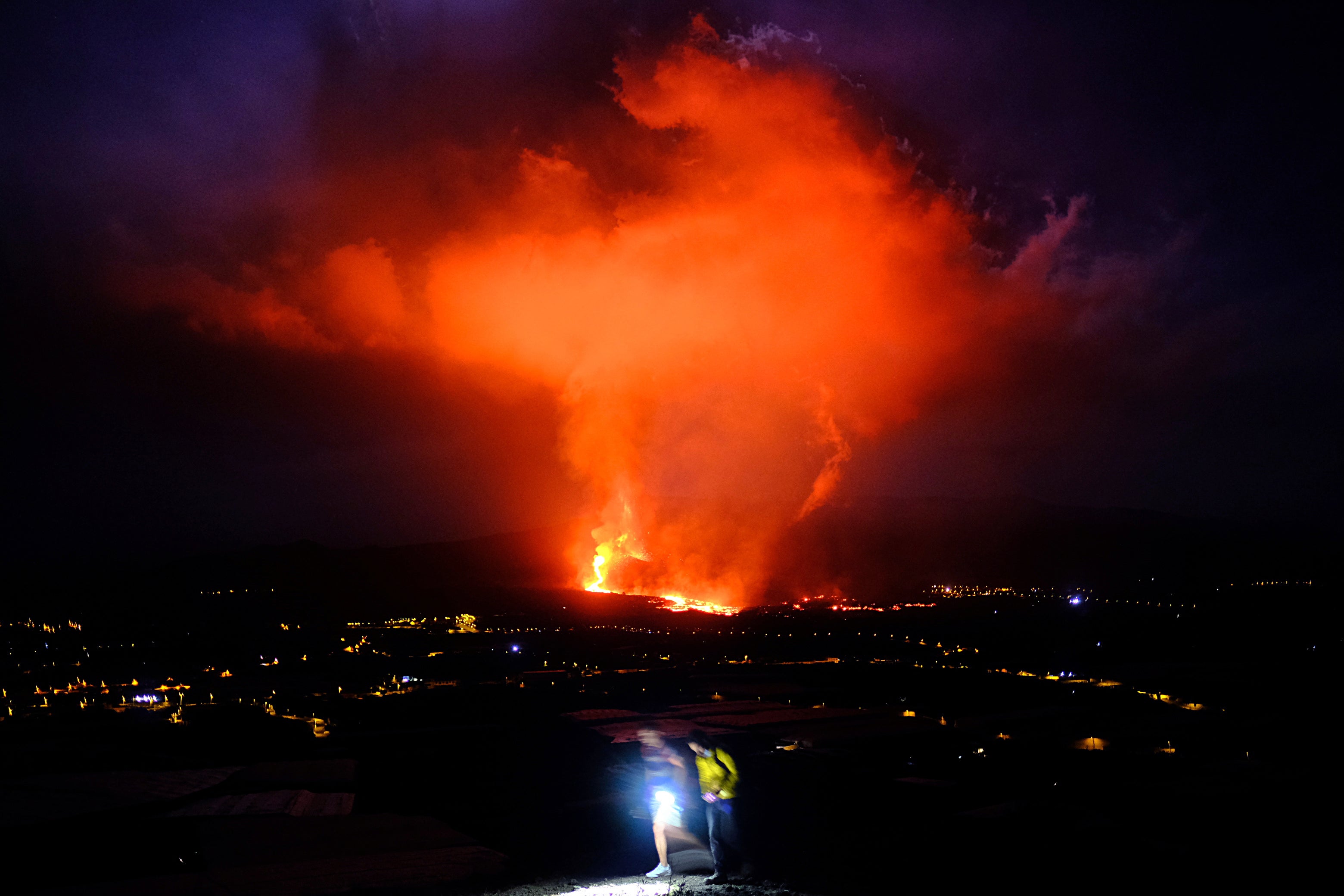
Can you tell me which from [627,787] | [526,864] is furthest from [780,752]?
[526,864]

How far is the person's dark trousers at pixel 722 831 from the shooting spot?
10680mm

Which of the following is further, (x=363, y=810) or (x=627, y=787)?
(x=627, y=787)

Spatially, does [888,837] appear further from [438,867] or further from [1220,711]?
[1220,711]

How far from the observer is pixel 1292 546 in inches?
4232

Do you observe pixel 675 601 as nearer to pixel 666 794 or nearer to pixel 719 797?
pixel 666 794

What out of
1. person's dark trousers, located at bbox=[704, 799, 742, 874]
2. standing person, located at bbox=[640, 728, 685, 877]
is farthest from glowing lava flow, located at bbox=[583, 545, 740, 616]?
person's dark trousers, located at bbox=[704, 799, 742, 874]

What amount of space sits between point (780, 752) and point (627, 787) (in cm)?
389

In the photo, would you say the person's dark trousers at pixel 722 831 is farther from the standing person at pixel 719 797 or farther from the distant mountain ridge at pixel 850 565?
the distant mountain ridge at pixel 850 565

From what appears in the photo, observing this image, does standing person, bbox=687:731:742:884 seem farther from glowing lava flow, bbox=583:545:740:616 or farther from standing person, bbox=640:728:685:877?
glowing lava flow, bbox=583:545:740:616

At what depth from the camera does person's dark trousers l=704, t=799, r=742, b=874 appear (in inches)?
420

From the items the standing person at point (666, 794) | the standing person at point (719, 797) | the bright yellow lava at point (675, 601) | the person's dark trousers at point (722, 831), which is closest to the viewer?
the standing person at point (719, 797)

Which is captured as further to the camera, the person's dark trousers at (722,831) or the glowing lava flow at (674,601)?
the glowing lava flow at (674,601)

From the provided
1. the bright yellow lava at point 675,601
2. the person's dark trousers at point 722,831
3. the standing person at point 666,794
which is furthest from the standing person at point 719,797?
the bright yellow lava at point 675,601

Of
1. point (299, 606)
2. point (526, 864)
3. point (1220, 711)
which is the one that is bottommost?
point (526, 864)
